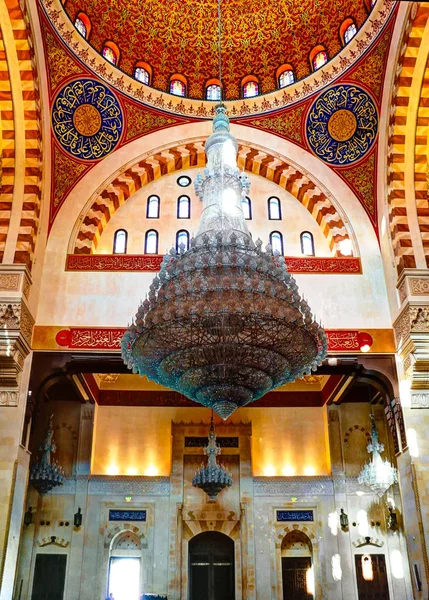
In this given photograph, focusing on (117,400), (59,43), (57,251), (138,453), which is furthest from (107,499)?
(59,43)

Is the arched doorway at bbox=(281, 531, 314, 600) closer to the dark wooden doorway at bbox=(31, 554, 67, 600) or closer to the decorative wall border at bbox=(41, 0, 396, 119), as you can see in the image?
the dark wooden doorway at bbox=(31, 554, 67, 600)

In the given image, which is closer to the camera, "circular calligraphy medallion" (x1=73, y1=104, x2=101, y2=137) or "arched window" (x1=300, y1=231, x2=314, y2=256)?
"circular calligraphy medallion" (x1=73, y1=104, x2=101, y2=137)

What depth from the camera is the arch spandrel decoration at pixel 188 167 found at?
793cm

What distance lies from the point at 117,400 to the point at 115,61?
16.8 ft

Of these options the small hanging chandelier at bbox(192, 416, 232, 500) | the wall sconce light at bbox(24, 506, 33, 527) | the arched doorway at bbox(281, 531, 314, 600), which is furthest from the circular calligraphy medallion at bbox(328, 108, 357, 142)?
the wall sconce light at bbox(24, 506, 33, 527)

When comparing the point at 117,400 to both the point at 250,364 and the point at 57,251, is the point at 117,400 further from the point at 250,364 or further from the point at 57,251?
the point at 250,364

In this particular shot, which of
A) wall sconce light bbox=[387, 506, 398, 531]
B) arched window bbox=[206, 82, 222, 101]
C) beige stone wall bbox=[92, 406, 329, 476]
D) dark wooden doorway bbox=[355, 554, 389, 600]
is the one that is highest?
arched window bbox=[206, 82, 222, 101]

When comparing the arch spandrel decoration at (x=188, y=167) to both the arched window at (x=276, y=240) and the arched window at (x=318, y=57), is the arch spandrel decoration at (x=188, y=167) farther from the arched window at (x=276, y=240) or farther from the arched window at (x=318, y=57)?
the arched window at (x=318, y=57)

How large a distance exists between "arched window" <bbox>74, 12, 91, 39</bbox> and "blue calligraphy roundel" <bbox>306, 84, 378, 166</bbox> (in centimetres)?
328

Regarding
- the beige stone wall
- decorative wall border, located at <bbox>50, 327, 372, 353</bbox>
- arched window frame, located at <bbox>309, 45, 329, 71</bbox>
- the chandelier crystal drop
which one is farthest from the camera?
the beige stone wall

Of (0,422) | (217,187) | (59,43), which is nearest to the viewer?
(217,187)

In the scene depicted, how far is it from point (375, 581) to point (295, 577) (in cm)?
111

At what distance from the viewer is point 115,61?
8.43 metres

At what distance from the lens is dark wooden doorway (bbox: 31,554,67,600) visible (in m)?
7.98
